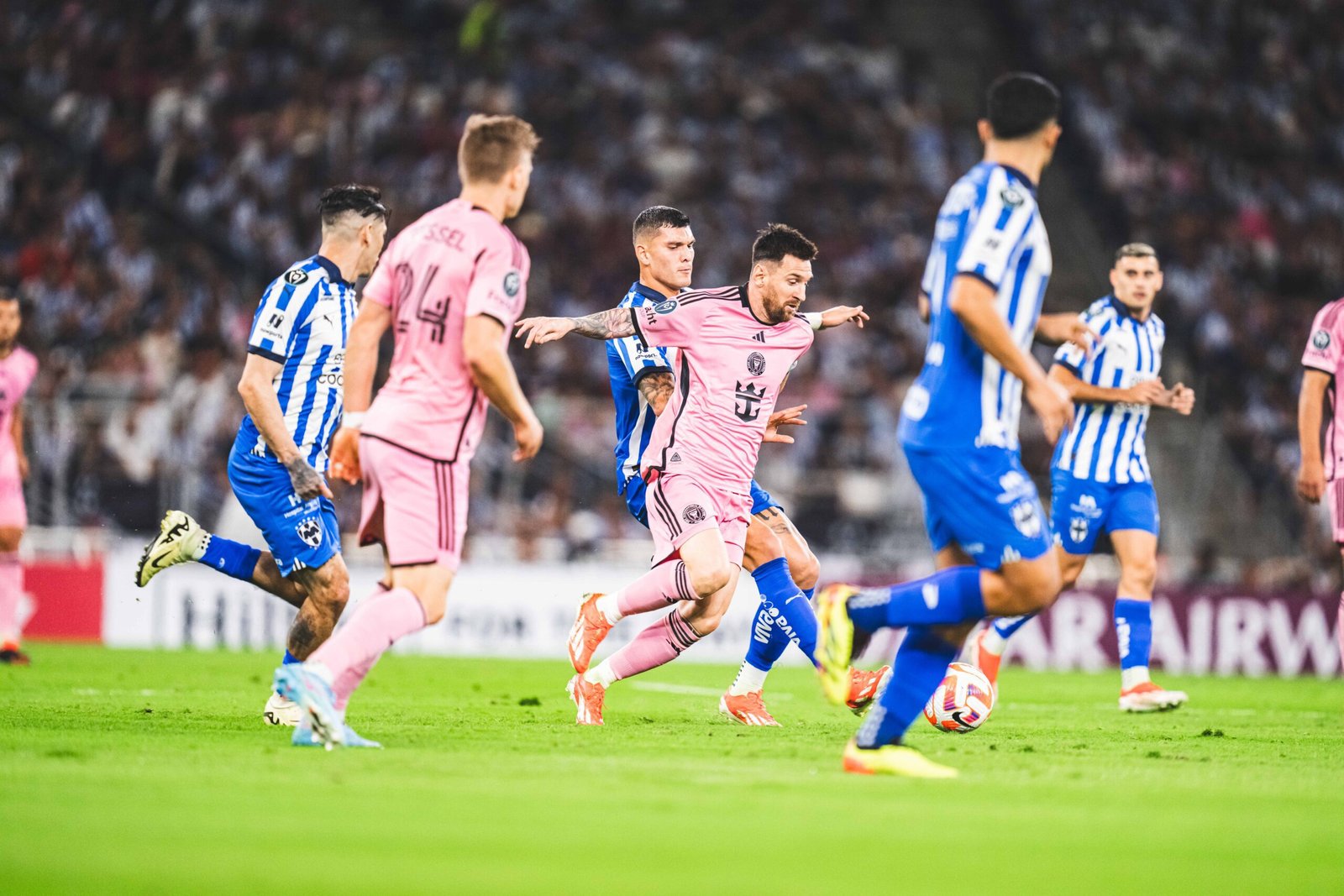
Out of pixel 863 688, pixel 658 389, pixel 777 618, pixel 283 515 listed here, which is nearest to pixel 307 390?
pixel 283 515

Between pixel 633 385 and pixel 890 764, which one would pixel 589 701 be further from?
pixel 890 764

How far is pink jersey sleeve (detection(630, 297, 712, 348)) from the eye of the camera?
851cm

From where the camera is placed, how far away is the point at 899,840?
4621 millimetres

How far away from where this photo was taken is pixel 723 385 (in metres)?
8.89

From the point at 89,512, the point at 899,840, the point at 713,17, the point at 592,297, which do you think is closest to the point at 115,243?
the point at 89,512

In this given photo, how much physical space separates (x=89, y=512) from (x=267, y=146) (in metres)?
7.59

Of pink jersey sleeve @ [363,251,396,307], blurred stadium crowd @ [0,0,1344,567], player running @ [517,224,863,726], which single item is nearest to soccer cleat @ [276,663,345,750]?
pink jersey sleeve @ [363,251,396,307]

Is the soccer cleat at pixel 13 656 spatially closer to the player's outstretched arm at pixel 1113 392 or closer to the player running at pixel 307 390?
the player running at pixel 307 390

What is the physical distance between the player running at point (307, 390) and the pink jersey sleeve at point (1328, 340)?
580 cm

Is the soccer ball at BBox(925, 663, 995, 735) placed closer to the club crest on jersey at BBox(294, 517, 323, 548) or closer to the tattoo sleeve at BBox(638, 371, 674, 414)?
the tattoo sleeve at BBox(638, 371, 674, 414)

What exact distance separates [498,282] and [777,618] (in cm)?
341

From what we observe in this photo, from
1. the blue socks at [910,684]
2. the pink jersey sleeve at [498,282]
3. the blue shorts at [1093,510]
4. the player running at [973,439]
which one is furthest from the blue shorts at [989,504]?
the blue shorts at [1093,510]

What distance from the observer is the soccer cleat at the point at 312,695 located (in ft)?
20.7

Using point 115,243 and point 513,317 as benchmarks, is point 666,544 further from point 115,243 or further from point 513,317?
point 115,243
